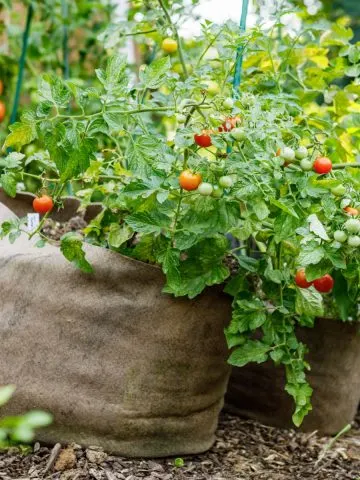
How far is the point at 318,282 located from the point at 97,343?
1.84 feet

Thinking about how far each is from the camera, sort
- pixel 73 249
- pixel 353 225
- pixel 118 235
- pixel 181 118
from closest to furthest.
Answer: pixel 353 225 < pixel 181 118 < pixel 73 249 < pixel 118 235

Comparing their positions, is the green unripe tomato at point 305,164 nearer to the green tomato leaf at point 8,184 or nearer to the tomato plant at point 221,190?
the tomato plant at point 221,190

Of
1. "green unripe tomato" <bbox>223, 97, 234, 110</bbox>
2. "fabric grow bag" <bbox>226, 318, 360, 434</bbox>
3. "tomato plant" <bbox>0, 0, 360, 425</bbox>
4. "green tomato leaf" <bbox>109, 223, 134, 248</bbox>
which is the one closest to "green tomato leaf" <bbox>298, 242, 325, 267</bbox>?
"tomato plant" <bbox>0, 0, 360, 425</bbox>

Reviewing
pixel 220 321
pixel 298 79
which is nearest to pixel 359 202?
pixel 220 321

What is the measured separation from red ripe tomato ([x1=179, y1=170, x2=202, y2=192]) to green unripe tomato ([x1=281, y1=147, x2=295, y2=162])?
0.19 metres

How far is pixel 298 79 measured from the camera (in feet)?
7.55

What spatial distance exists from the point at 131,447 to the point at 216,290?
17.9 inches

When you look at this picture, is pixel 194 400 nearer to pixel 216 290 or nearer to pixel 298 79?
pixel 216 290

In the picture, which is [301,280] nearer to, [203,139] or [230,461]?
[203,139]

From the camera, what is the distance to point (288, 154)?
5.16 ft

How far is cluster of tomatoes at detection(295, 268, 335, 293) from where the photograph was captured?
5.57 feet

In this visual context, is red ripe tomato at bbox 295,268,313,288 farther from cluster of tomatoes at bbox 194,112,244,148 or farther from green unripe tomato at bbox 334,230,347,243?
cluster of tomatoes at bbox 194,112,244,148

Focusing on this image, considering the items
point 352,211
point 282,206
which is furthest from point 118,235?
point 352,211

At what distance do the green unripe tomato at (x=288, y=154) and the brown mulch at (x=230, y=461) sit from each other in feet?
2.80
